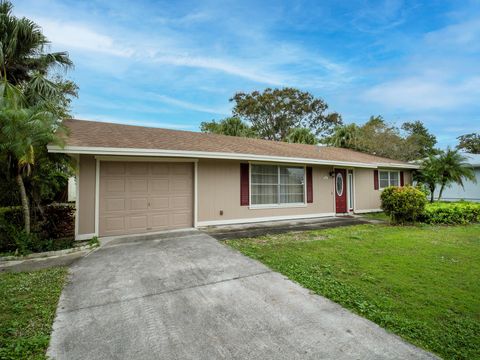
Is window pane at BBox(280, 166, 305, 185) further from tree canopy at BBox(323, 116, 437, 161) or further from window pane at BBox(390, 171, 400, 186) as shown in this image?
tree canopy at BBox(323, 116, 437, 161)

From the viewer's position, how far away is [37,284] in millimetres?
3879

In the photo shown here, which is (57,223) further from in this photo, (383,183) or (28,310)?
(383,183)

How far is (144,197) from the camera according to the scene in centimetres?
736

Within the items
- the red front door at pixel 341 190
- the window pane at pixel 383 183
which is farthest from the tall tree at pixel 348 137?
the red front door at pixel 341 190

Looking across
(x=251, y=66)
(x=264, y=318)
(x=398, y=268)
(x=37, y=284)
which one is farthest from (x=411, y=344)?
(x=251, y=66)

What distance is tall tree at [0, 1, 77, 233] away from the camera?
16.3 ft

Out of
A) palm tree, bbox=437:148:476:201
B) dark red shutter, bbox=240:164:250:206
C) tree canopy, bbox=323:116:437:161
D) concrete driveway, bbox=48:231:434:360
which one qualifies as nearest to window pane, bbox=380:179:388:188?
palm tree, bbox=437:148:476:201

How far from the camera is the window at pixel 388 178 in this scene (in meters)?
13.4

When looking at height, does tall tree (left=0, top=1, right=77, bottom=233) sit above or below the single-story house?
above

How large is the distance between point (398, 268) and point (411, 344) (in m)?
2.53

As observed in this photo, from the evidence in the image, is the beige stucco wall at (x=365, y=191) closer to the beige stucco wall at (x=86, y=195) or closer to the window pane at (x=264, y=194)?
the window pane at (x=264, y=194)

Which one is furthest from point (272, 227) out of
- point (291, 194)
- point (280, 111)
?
point (280, 111)

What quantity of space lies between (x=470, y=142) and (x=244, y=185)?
45.4m

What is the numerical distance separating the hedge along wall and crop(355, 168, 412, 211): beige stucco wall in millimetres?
11768
